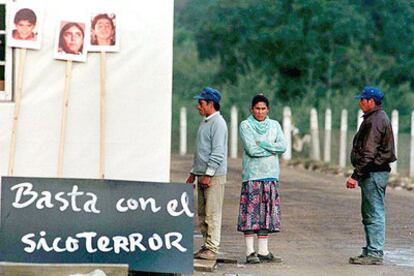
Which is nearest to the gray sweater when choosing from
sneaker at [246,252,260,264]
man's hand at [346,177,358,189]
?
sneaker at [246,252,260,264]

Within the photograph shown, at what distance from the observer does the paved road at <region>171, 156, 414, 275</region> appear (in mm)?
13344

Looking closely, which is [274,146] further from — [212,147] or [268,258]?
[268,258]

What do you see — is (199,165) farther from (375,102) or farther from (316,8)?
(316,8)

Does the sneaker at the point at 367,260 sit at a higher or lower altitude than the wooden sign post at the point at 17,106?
lower

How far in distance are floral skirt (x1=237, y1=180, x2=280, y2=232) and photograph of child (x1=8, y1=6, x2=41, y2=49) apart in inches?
95.2

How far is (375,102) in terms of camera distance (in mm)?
13703

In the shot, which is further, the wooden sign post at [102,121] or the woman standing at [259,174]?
the woman standing at [259,174]

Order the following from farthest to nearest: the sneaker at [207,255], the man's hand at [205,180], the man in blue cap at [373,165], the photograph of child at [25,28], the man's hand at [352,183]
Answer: the man in blue cap at [373,165], the man's hand at [352,183], the sneaker at [207,255], the man's hand at [205,180], the photograph of child at [25,28]

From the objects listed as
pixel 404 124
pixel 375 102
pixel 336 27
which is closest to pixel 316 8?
pixel 336 27

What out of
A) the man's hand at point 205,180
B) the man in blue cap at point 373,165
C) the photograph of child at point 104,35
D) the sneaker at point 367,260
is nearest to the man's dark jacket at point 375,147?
the man in blue cap at point 373,165

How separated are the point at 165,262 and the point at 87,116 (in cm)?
164

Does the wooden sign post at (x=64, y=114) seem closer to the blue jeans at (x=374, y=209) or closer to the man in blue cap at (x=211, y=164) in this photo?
the man in blue cap at (x=211, y=164)

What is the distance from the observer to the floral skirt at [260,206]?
13.4 meters

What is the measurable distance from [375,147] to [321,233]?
11.3ft
